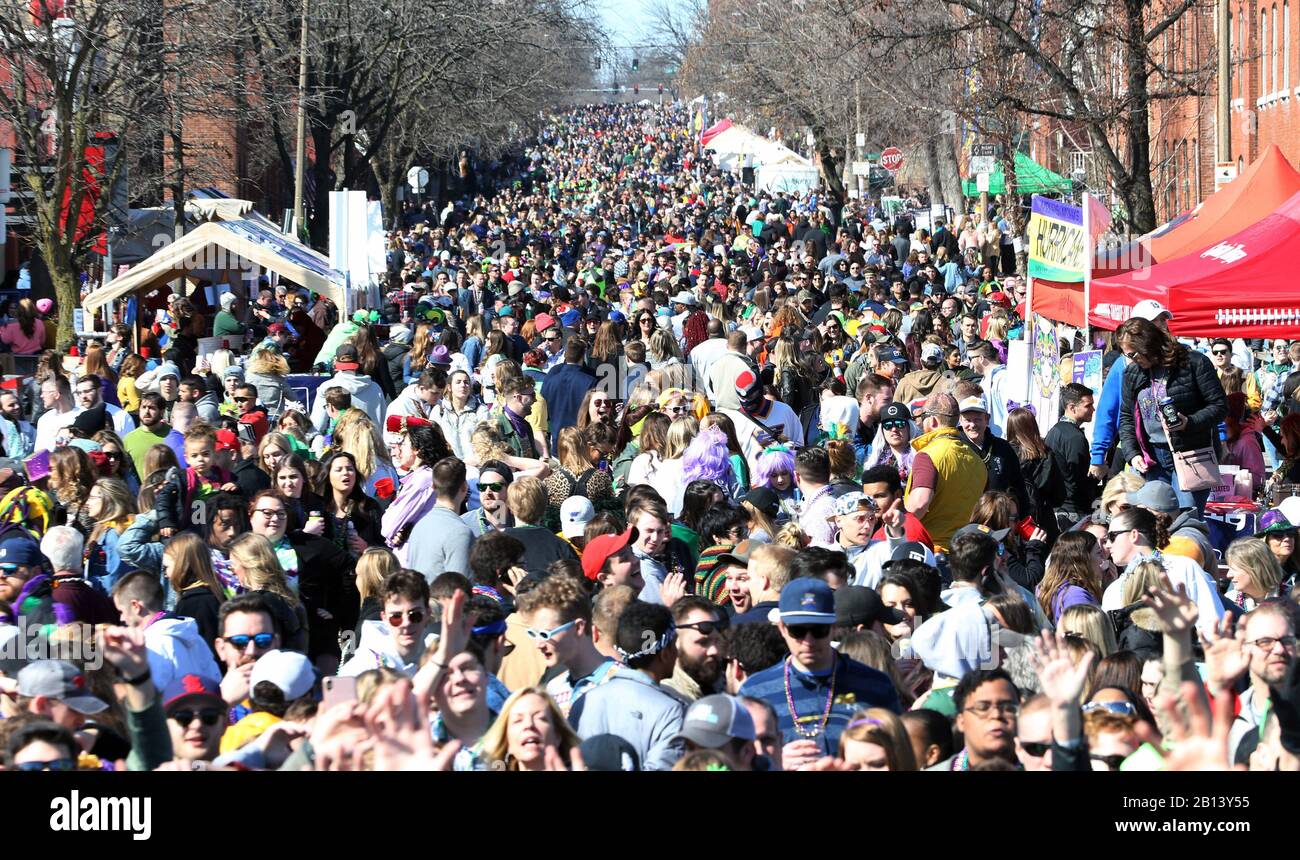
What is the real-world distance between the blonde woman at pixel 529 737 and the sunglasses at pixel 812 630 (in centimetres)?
106

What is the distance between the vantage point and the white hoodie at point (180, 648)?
668 cm

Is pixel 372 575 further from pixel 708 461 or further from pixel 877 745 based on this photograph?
pixel 877 745

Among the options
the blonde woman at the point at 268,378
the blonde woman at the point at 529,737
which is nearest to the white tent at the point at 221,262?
the blonde woman at the point at 268,378

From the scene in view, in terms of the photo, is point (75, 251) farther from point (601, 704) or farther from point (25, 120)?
point (601, 704)

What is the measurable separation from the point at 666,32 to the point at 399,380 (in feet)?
309

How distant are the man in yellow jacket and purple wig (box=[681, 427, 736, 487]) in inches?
46.7

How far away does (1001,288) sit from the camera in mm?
23750

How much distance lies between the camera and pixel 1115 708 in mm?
5508

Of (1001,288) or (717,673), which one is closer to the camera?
(717,673)

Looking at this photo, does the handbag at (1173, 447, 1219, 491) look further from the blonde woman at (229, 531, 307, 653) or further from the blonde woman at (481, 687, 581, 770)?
the blonde woman at (481, 687, 581, 770)

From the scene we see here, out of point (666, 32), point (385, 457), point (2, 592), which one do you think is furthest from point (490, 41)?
point (666, 32)

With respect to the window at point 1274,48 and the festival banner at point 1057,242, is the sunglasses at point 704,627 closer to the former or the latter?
the festival banner at point 1057,242

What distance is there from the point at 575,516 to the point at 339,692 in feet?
12.8

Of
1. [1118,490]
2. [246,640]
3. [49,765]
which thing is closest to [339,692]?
[49,765]
